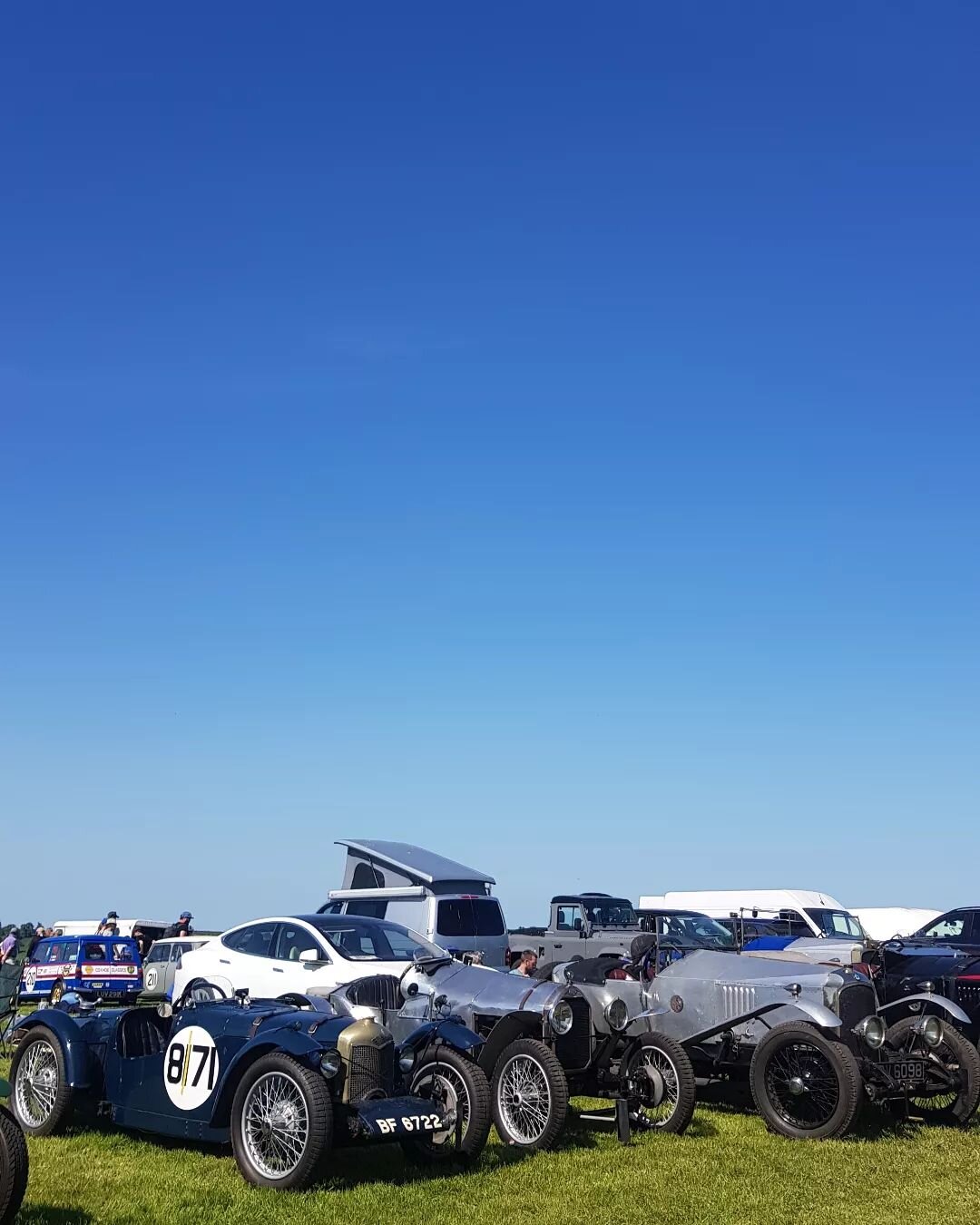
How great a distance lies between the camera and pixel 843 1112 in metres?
9.68

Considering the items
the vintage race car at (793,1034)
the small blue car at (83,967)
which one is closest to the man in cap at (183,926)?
the small blue car at (83,967)

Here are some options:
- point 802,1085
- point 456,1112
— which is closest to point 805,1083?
point 802,1085

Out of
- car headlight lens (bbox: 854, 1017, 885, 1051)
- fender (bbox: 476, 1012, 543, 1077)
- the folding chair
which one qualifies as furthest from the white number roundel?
the folding chair

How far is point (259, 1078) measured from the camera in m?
7.85

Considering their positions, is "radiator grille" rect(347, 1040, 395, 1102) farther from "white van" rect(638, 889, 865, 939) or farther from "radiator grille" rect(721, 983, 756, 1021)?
"white van" rect(638, 889, 865, 939)

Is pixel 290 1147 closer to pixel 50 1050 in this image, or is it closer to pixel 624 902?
pixel 50 1050

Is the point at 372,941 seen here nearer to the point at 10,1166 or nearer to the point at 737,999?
the point at 737,999

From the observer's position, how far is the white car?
12.5m

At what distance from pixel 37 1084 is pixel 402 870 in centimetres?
1085

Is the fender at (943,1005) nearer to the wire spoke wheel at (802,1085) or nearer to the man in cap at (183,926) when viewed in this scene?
the wire spoke wheel at (802,1085)

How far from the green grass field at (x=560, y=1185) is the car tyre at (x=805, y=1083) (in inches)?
10.2

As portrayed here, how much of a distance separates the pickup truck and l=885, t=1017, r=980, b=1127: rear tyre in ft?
28.9

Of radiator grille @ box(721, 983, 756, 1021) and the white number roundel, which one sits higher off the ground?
radiator grille @ box(721, 983, 756, 1021)

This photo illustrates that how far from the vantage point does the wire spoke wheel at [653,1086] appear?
32.9ft
